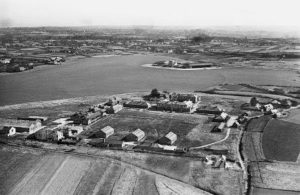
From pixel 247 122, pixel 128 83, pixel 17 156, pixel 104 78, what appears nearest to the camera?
pixel 17 156

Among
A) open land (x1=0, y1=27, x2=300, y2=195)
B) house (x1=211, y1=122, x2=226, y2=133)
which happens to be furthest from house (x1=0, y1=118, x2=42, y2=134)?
house (x1=211, y1=122, x2=226, y2=133)

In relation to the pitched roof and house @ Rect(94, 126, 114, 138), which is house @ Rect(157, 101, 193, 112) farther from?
the pitched roof

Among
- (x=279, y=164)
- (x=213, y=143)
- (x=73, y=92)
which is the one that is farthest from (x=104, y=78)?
(x=279, y=164)

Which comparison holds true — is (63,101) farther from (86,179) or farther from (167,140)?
(86,179)

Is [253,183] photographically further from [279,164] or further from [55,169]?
[55,169]

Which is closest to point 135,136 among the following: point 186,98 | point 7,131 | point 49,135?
point 49,135

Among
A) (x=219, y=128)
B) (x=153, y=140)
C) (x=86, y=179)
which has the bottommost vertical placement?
(x=153, y=140)
